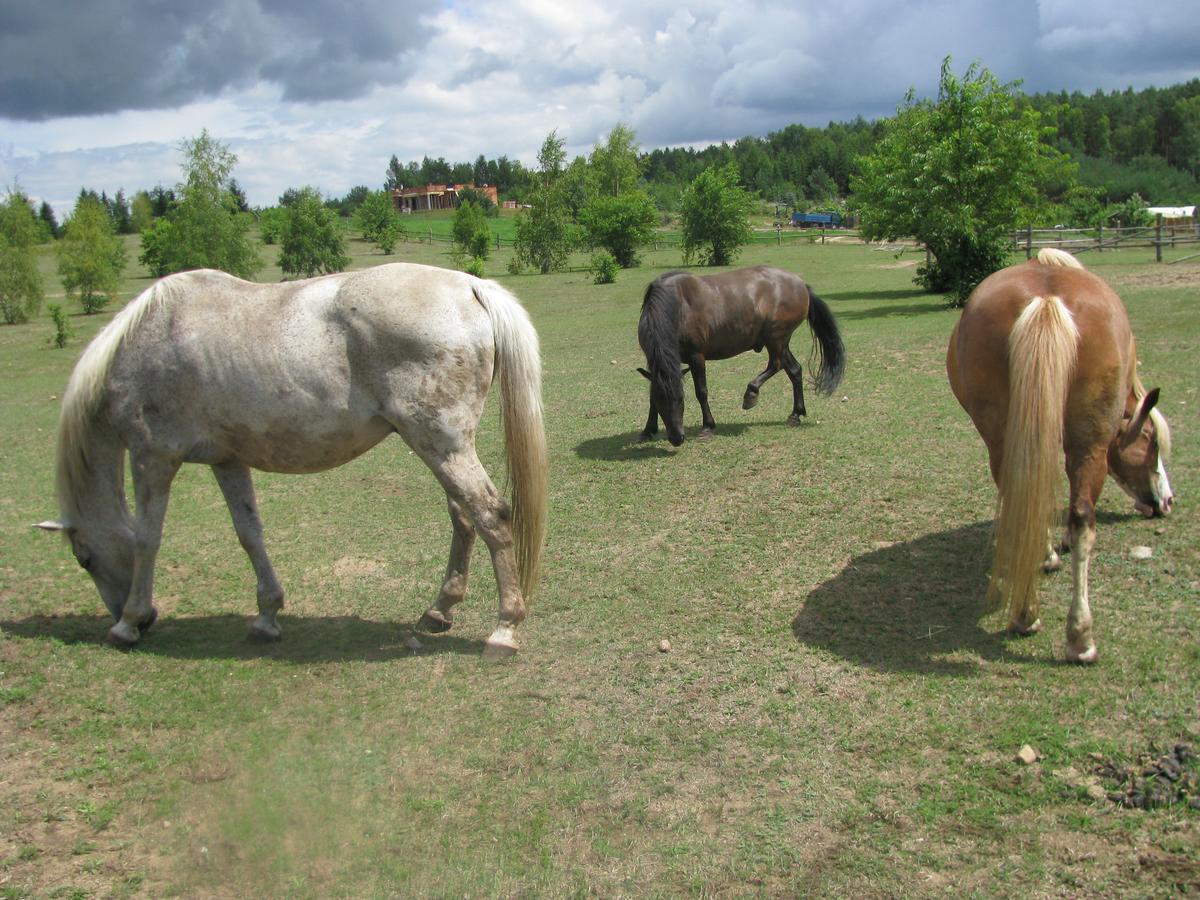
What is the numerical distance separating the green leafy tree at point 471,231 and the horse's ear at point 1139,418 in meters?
45.1

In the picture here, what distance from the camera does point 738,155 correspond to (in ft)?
478

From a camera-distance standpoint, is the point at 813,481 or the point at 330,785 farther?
the point at 813,481

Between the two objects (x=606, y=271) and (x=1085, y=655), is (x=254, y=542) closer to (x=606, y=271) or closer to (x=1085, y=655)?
(x=1085, y=655)

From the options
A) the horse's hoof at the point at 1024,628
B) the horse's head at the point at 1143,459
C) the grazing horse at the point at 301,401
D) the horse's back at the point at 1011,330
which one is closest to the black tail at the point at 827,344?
the horse's head at the point at 1143,459

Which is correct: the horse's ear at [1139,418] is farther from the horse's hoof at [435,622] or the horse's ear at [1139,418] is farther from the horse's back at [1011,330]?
the horse's hoof at [435,622]

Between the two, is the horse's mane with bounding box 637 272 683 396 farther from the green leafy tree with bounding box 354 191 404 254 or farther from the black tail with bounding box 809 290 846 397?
the green leafy tree with bounding box 354 191 404 254

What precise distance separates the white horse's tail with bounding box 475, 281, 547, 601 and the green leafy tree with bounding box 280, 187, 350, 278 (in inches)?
1480

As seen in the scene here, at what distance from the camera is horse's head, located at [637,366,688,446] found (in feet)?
31.6

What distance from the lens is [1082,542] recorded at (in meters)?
4.63

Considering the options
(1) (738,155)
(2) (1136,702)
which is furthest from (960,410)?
(1) (738,155)

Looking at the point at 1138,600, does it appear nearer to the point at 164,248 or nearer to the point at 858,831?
→ the point at 858,831

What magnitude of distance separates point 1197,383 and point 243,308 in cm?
1057

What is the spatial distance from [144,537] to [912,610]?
15.7ft

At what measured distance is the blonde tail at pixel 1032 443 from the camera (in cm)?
442
